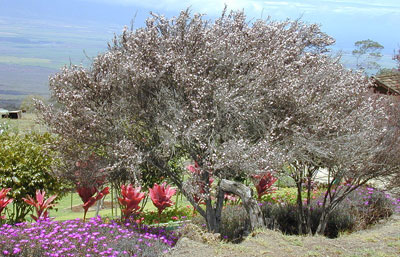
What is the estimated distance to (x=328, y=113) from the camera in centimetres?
657

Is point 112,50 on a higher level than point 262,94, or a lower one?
higher

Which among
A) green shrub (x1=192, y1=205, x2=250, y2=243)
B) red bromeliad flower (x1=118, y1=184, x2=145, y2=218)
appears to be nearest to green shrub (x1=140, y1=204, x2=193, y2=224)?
green shrub (x1=192, y1=205, x2=250, y2=243)

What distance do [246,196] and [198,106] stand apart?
58.6 inches

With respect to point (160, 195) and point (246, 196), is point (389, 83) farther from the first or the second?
point (246, 196)

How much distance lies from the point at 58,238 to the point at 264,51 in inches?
165

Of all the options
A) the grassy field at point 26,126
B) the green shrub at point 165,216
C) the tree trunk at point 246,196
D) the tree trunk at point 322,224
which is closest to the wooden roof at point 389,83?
the tree trunk at point 322,224

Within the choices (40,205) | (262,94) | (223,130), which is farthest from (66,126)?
(262,94)

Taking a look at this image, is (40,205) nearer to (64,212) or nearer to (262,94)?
(262,94)

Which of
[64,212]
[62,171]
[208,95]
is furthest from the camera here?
[64,212]

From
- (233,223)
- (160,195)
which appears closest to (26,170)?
(160,195)

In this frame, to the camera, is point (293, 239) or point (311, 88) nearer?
point (293, 239)

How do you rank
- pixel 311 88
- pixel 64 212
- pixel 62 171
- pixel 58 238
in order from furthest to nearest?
1. pixel 64 212
2. pixel 62 171
3. pixel 311 88
4. pixel 58 238

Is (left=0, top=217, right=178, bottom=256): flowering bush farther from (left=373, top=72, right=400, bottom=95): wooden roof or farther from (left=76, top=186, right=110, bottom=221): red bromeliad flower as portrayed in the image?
(left=373, top=72, right=400, bottom=95): wooden roof

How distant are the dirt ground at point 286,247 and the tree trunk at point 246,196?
33cm
